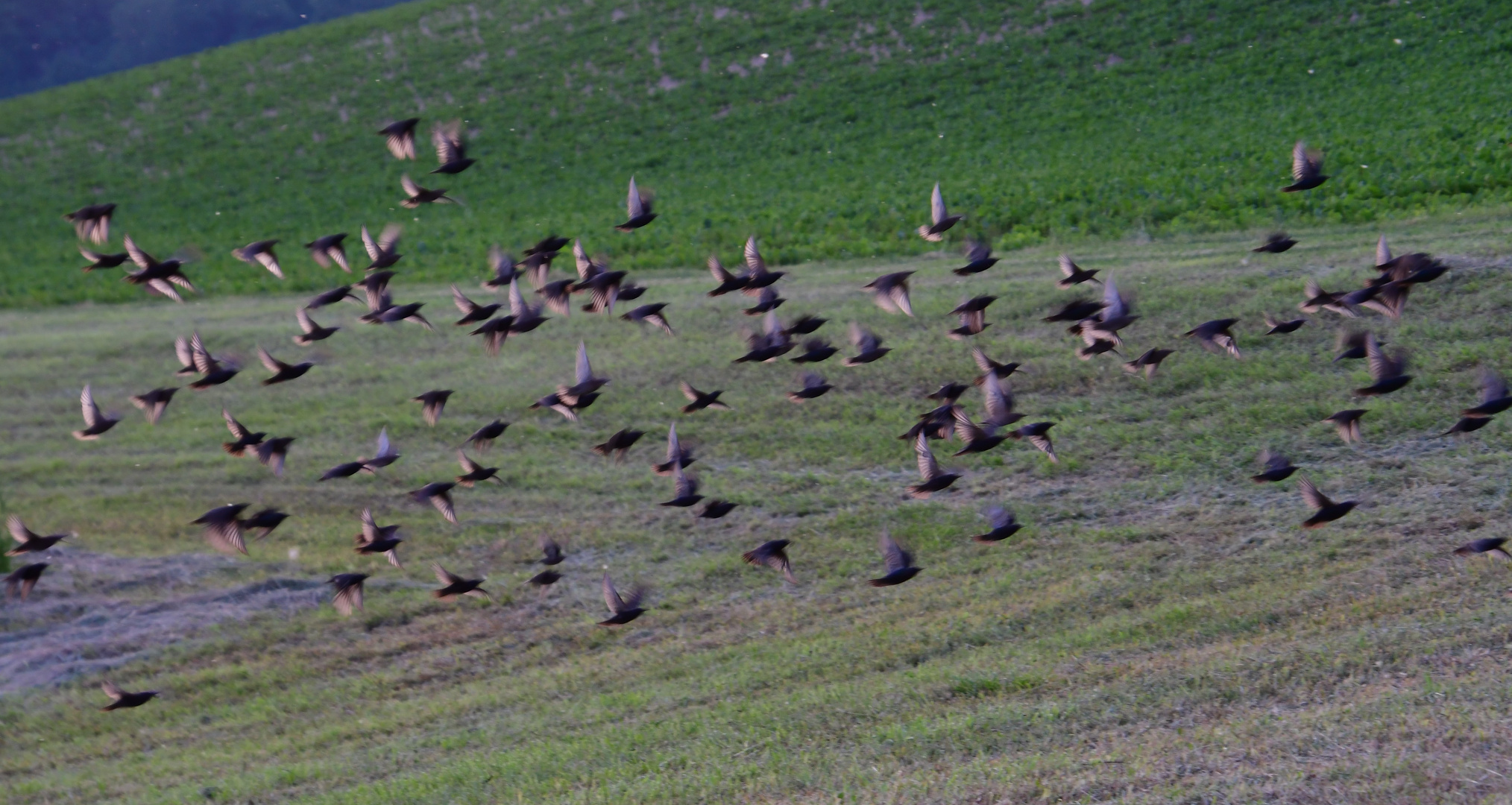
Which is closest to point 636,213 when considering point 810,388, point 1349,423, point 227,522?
point 810,388

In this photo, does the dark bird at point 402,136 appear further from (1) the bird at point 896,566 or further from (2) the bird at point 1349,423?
(2) the bird at point 1349,423

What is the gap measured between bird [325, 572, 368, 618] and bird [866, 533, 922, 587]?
12.4 feet

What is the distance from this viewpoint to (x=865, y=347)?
14.5 metres

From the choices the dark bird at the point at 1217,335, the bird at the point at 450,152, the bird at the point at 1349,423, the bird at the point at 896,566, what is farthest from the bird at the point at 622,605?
the bird at the point at 1349,423

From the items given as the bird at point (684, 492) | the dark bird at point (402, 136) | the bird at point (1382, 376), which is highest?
the dark bird at point (402, 136)

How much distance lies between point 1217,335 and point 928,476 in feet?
9.71

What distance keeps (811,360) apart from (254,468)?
7880 mm

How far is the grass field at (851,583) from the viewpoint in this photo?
7.69 m

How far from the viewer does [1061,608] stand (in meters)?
9.98

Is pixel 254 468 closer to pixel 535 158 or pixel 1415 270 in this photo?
pixel 1415 270

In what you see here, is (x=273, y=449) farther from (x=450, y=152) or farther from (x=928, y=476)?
(x=928, y=476)

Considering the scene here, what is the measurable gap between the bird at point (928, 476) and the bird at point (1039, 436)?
0.57 m

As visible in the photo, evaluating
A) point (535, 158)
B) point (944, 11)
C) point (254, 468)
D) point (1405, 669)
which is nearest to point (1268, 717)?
point (1405, 669)

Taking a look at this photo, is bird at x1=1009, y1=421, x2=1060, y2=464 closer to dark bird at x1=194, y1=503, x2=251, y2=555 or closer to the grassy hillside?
dark bird at x1=194, y1=503, x2=251, y2=555
